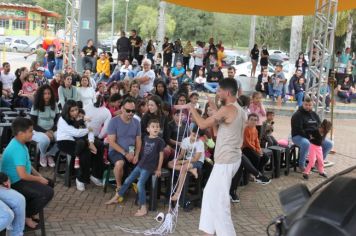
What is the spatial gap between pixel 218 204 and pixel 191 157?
5.34 ft

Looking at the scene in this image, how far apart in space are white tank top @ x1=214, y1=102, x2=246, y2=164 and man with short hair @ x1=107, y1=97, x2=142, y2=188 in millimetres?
1895

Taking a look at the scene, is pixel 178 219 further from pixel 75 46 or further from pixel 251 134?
pixel 75 46

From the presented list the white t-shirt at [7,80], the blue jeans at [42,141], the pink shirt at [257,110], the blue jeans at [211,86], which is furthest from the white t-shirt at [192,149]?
the blue jeans at [211,86]

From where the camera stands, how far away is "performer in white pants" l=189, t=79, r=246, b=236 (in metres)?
4.94

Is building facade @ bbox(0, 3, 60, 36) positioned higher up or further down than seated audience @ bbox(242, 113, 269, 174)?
higher up

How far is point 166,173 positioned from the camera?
21.3ft

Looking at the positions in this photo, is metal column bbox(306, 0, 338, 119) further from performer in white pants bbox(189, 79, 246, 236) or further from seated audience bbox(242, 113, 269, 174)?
performer in white pants bbox(189, 79, 246, 236)

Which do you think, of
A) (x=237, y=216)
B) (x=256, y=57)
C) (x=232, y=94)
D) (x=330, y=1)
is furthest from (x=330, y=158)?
(x=256, y=57)

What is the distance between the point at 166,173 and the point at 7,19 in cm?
6042

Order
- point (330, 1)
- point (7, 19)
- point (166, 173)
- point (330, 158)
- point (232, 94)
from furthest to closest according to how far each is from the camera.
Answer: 1. point (7, 19)
2. point (330, 158)
3. point (330, 1)
4. point (166, 173)
5. point (232, 94)

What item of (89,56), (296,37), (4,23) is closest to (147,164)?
(89,56)

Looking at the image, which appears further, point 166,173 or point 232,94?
point 166,173

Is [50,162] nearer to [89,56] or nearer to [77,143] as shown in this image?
[77,143]

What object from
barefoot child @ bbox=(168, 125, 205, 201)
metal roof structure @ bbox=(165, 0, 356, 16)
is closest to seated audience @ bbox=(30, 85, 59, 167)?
barefoot child @ bbox=(168, 125, 205, 201)
